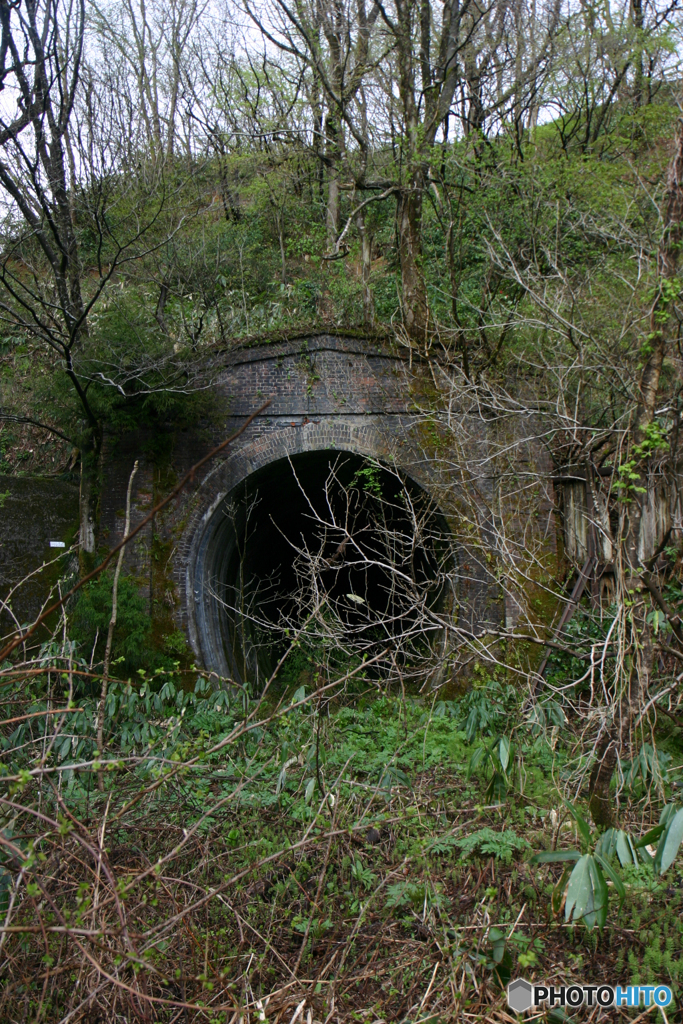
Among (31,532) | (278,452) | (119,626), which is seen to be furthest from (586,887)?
(31,532)

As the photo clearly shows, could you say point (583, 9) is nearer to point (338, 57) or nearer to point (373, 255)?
point (338, 57)

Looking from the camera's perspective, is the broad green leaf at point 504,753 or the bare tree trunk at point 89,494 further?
the bare tree trunk at point 89,494

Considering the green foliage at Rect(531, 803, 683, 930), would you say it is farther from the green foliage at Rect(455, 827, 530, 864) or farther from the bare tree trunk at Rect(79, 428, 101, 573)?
the bare tree trunk at Rect(79, 428, 101, 573)

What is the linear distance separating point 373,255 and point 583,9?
6958mm

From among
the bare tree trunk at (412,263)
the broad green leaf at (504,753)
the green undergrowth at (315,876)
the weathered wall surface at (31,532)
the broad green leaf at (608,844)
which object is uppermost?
the bare tree trunk at (412,263)

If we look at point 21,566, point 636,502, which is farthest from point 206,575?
point 636,502

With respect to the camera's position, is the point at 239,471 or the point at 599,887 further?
the point at 239,471

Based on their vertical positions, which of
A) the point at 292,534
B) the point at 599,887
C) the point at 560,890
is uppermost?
the point at 292,534

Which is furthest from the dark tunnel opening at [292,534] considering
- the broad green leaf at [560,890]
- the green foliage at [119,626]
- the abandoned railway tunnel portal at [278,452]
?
the broad green leaf at [560,890]

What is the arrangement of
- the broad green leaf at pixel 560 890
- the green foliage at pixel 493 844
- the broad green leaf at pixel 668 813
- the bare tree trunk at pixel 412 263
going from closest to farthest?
the broad green leaf at pixel 668 813 → the broad green leaf at pixel 560 890 → the green foliage at pixel 493 844 → the bare tree trunk at pixel 412 263

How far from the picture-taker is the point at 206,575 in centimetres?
1009

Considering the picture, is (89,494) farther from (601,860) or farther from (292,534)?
(601,860)

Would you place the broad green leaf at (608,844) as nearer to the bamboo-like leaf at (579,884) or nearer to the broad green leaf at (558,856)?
the broad green leaf at (558,856)

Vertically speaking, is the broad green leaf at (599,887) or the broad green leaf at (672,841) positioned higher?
the broad green leaf at (672,841)
